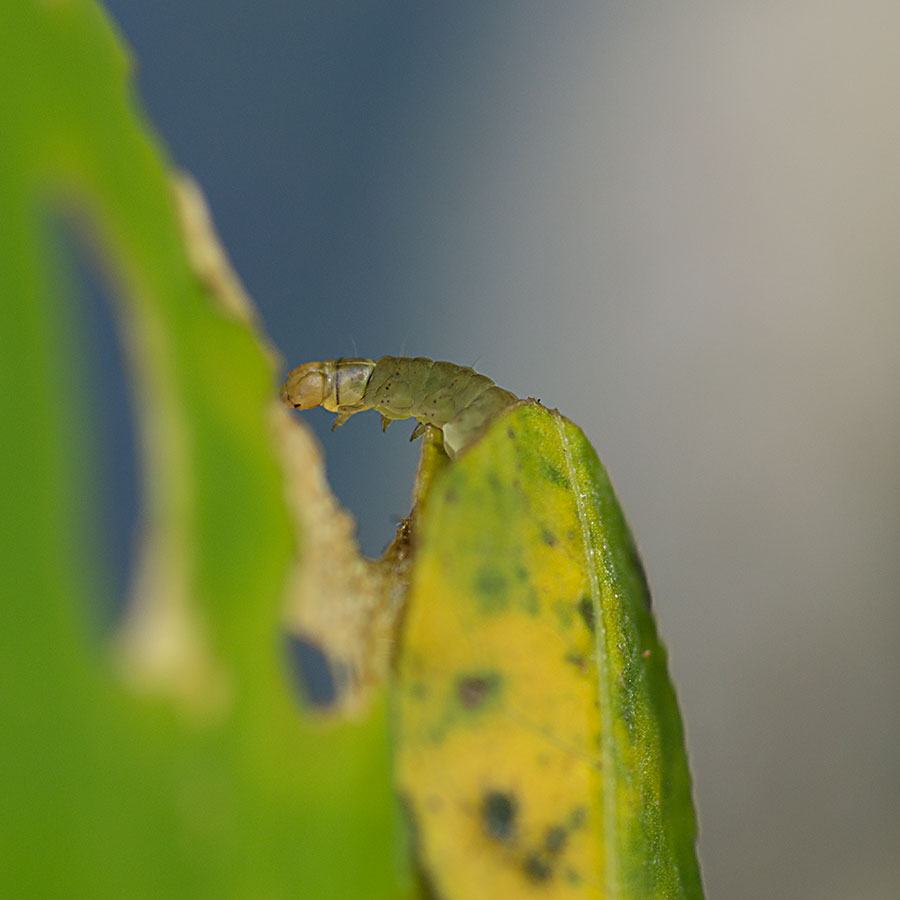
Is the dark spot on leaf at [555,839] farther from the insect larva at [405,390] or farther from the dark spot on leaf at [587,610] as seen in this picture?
the insect larva at [405,390]

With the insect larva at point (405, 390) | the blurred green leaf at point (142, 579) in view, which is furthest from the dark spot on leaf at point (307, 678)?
the insect larva at point (405, 390)

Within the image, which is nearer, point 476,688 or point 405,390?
point 476,688

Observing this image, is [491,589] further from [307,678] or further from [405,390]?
[405,390]

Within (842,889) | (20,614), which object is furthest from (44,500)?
(842,889)

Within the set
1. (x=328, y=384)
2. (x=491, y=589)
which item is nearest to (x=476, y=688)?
(x=491, y=589)

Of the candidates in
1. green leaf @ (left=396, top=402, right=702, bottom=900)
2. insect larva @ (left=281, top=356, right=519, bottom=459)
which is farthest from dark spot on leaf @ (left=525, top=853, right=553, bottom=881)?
insect larva @ (left=281, top=356, right=519, bottom=459)

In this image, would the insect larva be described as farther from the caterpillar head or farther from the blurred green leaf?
the blurred green leaf

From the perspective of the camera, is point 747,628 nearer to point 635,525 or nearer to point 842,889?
point 635,525
